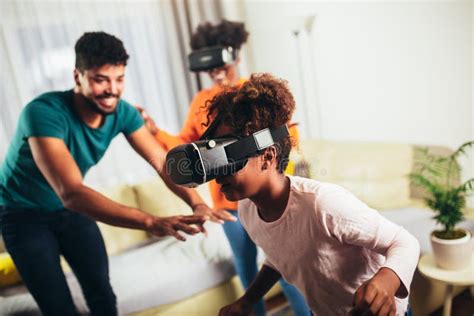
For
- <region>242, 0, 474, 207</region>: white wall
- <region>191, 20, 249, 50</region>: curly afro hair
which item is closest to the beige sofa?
<region>242, 0, 474, 207</region>: white wall

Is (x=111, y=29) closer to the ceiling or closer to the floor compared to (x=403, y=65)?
closer to the ceiling

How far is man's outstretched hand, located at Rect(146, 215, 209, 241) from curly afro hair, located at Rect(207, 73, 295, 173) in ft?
0.60

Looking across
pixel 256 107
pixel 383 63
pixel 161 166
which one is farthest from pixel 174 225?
pixel 383 63

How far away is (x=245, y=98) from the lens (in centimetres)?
52

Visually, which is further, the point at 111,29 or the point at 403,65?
the point at 403,65

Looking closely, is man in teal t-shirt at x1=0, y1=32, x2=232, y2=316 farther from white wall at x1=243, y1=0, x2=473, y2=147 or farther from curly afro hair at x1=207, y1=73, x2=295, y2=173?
white wall at x1=243, y1=0, x2=473, y2=147

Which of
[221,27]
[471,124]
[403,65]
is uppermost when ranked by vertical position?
[221,27]

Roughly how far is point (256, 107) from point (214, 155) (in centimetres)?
8

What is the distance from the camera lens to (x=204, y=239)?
0.85 meters

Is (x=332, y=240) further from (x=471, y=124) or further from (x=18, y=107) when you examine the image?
(x=471, y=124)

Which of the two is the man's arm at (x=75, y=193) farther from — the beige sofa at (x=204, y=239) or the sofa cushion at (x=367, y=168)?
the sofa cushion at (x=367, y=168)

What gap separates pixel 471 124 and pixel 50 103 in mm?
923

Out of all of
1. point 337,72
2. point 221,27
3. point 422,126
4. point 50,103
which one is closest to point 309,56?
point 337,72

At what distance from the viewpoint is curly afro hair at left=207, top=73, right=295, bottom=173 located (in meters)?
0.51
